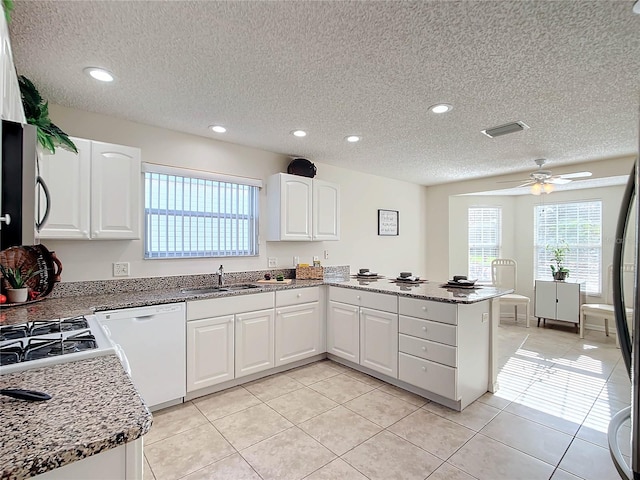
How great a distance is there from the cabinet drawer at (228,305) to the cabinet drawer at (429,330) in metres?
1.26

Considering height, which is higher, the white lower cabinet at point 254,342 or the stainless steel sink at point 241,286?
the stainless steel sink at point 241,286

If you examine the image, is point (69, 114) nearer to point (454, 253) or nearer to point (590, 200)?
point (454, 253)

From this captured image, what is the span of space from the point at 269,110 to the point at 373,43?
3.70 feet

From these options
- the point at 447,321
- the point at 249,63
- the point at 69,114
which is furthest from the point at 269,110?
the point at 447,321

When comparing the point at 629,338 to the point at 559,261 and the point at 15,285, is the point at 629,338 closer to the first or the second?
the point at 15,285

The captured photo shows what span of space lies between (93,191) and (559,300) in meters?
6.14

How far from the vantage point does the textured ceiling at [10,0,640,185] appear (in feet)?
4.89

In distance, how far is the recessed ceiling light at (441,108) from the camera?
2463 millimetres

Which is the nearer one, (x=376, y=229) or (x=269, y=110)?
(x=269, y=110)

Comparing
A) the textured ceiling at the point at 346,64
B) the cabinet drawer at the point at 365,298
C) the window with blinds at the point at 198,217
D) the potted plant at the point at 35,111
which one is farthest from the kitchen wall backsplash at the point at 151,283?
the textured ceiling at the point at 346,64

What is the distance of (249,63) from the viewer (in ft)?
6.26

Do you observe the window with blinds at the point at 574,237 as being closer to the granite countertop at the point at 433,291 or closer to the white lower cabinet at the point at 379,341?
the granite countertop at the point at 433,291

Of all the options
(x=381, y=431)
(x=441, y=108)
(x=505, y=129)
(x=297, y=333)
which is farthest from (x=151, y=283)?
(x=505, y=129)

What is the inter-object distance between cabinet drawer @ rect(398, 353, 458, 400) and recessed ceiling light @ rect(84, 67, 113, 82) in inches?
119
